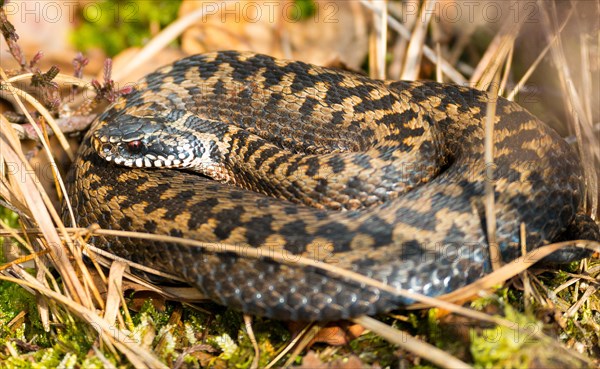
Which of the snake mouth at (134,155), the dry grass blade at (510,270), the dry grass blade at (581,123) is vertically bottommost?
the dry grass blade at (510,270)

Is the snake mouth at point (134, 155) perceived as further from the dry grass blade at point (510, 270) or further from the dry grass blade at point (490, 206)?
the dry grass blade at point (490, 206)

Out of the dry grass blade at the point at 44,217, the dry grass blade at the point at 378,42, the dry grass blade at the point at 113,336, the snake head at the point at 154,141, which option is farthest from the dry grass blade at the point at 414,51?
the dry grass blade at the point at 113,336

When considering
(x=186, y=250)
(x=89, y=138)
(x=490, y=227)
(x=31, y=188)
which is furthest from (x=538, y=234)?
(x=89, y=138)

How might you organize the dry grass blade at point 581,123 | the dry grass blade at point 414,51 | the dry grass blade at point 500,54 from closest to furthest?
the dry grass blade at point 581,123, the dry grass blade at point 500,54, the dry grass blade at point 414,51

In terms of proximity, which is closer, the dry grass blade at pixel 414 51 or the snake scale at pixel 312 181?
the snake scale at pixel 312 181

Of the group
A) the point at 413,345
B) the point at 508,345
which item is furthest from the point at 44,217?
the point at 508,345

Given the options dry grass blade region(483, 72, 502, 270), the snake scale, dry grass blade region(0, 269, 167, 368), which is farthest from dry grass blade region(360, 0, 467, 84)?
dry grass blade region(0, 269, 167, 368)

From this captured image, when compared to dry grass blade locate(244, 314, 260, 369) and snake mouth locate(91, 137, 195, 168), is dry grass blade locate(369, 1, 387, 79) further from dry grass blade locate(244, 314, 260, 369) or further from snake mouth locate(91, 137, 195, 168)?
dry grass blade locate(244, 314, 260, 369)
